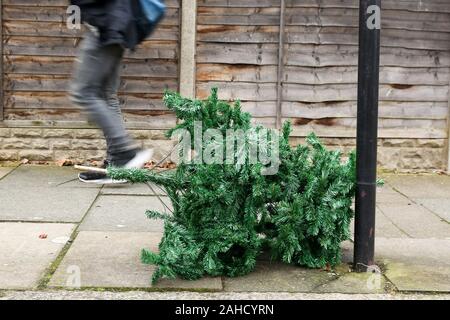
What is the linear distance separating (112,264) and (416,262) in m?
1.88

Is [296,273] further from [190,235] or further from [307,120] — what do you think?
[307,120]

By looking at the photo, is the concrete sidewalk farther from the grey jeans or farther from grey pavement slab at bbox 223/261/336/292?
the grey jeans

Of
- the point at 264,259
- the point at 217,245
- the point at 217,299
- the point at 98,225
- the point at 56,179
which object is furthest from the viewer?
the point at 56,179

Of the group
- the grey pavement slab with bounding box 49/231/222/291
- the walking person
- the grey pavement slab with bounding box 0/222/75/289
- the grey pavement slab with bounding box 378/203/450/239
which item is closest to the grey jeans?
the walking person

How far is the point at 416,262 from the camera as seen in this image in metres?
4.12

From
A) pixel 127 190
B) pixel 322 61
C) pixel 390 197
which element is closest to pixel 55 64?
pixel 127 190

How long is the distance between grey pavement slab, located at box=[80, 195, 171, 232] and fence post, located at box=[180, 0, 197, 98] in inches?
70.3

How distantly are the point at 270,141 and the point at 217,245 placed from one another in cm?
67

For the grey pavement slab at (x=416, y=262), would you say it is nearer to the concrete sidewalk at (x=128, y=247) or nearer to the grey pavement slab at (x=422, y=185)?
the concrete sidewalk at (x=128, y=247)

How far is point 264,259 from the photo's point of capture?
13.3 feet

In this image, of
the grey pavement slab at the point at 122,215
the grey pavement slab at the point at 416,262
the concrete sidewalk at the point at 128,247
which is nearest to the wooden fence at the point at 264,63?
the concrete sidewalk at the point at 128,247

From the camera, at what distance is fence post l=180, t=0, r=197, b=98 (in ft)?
24.0

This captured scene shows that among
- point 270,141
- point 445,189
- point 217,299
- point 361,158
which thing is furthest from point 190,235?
point 445,189

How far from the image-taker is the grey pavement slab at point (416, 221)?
Result: 495 centimetres
